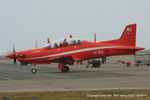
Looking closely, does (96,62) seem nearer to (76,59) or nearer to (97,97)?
(76,59)

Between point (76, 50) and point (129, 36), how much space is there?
18.4 ft

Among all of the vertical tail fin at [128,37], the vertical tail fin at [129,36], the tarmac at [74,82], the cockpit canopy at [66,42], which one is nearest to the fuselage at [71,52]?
the cockpit canopy at [66,42]

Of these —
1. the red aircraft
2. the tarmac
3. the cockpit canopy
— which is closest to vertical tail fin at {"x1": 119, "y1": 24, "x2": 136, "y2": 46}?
the red aircraft

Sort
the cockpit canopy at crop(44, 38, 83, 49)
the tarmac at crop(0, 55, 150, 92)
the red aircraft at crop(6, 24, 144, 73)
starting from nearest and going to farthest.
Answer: the tarmac at crop(0, 55, 150, 92) → the red aircraft at crop(6, 24, 144, 73) → the cockpit canopy at crop(44, 38, 83, 49)

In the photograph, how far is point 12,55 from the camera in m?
28.0

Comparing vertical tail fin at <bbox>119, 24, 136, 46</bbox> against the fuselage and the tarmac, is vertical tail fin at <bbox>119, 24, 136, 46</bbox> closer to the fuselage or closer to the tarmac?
the fuselage

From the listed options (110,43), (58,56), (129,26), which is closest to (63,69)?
(58,56)

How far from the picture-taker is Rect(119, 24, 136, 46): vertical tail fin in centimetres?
2780

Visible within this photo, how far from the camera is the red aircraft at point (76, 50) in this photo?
27.8m

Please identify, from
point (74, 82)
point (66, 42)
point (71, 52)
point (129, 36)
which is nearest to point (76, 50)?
point (71, 52)

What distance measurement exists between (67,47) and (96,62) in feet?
43.1

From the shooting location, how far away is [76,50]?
28125mm

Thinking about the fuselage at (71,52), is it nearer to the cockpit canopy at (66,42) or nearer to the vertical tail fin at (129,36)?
the cockpit canopy at (66,42)

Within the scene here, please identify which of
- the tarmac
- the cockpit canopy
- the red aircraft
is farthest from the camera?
the cockpit canopy
